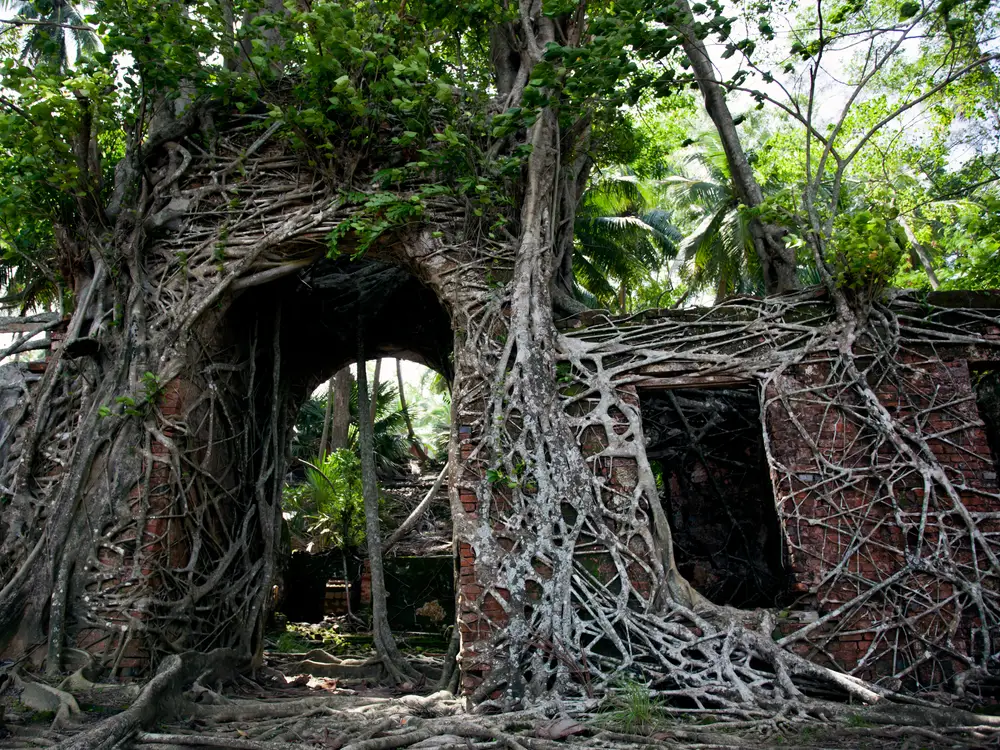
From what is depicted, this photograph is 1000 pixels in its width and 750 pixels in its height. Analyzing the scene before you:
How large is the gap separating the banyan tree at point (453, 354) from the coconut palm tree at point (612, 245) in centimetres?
787

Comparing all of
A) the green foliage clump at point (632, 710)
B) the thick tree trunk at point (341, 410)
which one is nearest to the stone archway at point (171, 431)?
the green foliage clump at point (632, 710)

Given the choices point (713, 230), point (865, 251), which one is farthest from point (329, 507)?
point (713, 230)

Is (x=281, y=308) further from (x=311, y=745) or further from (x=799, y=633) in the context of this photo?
(x=799, y=633)

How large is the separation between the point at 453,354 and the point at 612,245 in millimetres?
9699

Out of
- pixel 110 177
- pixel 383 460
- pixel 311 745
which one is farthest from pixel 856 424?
pixel 383 460

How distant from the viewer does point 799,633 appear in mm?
4047

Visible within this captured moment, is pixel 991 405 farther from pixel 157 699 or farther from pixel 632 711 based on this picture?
pixel 157 699

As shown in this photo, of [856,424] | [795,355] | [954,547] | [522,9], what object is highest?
[522,9]

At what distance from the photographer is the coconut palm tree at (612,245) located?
13602 mm

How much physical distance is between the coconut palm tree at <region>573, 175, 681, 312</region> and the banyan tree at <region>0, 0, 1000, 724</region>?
7873 mm

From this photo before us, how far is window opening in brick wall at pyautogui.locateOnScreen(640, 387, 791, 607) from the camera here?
22.0 feet

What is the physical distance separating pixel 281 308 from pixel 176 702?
3412mm

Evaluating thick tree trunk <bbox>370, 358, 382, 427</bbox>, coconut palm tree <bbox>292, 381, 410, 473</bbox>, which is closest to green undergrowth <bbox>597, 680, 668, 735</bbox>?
thick tree trunk <bbox>370, 358, 382, 427</bbox>

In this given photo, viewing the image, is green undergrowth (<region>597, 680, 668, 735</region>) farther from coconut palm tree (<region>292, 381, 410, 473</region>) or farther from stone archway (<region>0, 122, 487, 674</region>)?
coconut palm tree (<region>292, 381, 410, 473</region>)
